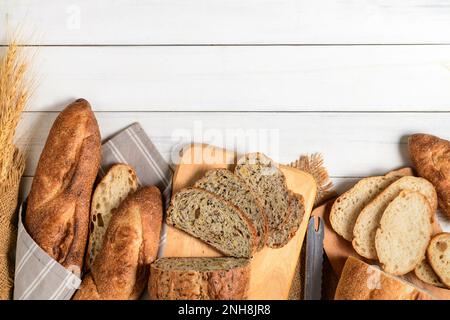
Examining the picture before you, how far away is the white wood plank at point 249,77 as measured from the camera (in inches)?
74.7

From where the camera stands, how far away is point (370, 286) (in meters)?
1.72

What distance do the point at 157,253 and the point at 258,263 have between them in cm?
31

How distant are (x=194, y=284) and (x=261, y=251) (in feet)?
0.93

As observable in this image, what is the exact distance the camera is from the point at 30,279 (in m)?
1.79

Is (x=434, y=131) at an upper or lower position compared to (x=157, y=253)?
upper

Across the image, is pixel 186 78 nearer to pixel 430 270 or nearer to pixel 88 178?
pixel 88 178

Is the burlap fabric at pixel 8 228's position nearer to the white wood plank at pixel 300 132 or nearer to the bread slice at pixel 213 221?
the white wood plank at pixel 300 132

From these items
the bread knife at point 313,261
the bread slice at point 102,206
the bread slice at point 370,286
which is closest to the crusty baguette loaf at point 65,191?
the bread slice at point 102,206

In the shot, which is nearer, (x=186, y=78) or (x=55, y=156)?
(x=55, y=156)

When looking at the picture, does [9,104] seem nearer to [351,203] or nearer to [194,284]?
[194,284]

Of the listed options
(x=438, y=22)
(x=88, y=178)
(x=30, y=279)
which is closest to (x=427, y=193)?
(x=438, y=22)

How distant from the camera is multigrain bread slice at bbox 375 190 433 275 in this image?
5.96 ft

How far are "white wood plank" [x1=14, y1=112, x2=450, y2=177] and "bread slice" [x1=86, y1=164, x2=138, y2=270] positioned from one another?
0.19 metres

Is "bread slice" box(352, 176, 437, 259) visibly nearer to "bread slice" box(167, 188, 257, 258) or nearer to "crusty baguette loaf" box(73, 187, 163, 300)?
"bread slice" box(167, 188, 257, 258)
